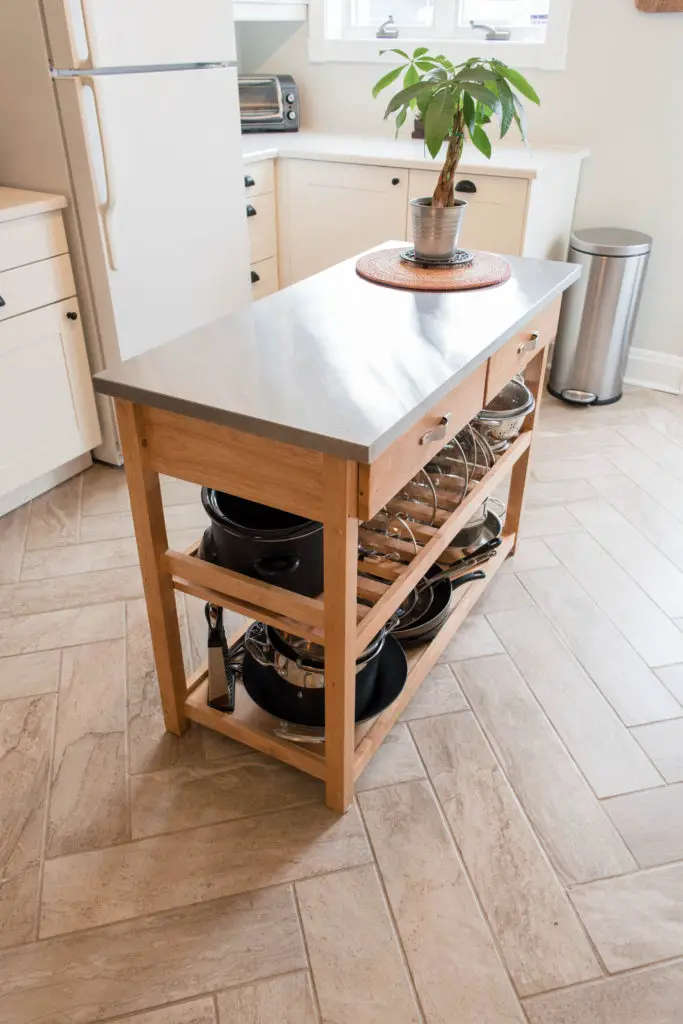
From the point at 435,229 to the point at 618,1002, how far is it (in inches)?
61.9

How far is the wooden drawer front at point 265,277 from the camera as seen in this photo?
11.3 ft

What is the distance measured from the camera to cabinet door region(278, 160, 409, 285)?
3121 millimetres

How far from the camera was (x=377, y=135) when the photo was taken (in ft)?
11.9

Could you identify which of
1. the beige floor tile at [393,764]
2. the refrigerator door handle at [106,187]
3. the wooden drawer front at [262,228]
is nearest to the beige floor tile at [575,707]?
the beige floor tile at [393,764]

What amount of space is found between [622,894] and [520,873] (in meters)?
0.18

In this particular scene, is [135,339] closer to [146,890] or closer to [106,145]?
[106,145]

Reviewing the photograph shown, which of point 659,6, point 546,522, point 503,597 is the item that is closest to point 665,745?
point 503,597

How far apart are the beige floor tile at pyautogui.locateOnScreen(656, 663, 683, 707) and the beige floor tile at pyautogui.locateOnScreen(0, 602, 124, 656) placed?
4.54ft

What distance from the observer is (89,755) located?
5.67 feet

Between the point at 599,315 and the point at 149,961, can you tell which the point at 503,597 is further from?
the point at 599,315

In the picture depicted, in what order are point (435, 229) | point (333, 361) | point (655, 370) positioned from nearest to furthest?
point (333, 361) < point (435, 229) < point (655, 370)

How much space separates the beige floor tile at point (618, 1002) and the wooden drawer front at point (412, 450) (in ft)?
2.80

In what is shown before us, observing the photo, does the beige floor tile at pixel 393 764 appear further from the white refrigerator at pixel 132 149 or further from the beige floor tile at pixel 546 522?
the white refrigerator at pixel 132 149

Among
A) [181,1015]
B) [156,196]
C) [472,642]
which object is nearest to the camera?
[181,1015]
